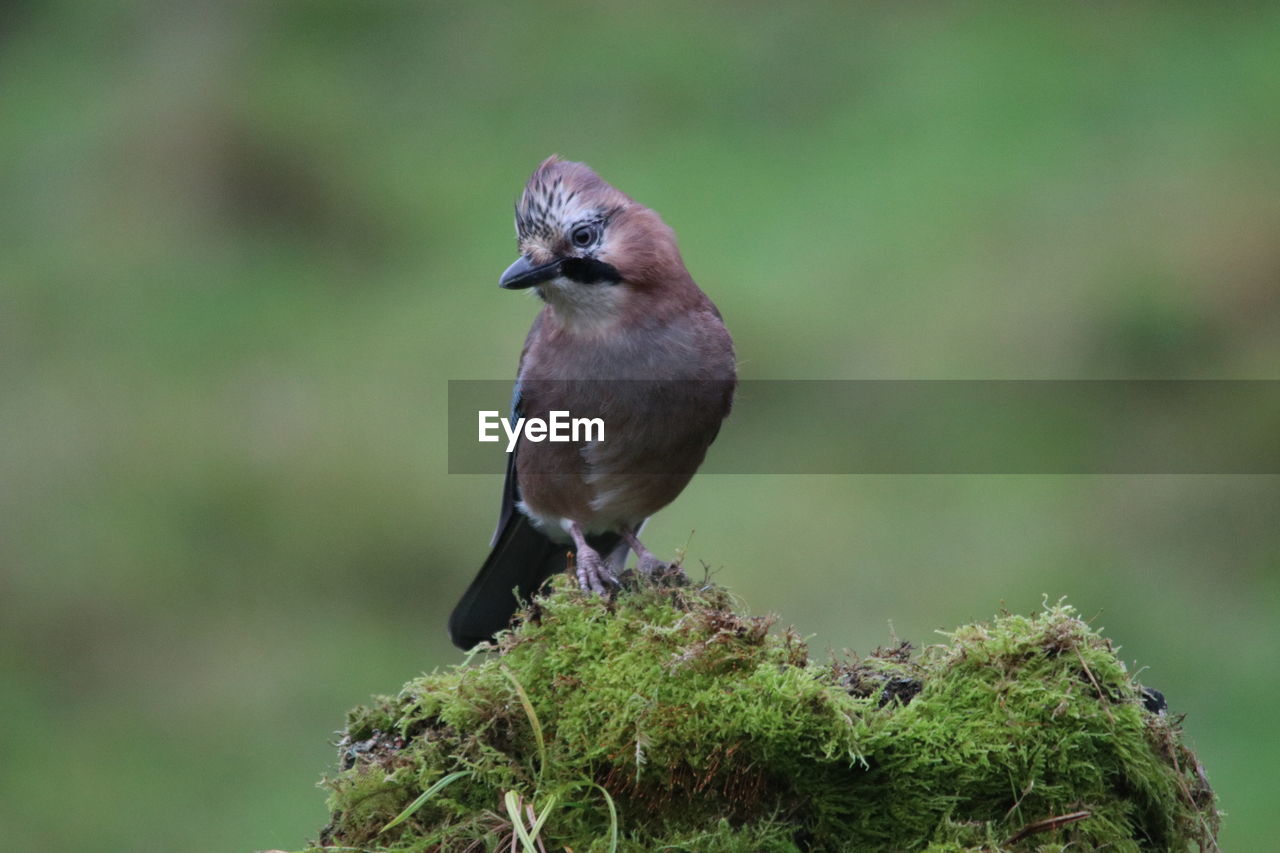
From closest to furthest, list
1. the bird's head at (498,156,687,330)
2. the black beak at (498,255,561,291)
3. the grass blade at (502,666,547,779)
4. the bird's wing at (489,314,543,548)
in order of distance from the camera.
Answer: the grass blade at (502,666,547,779), the black beak at (498,255,561,291), the bird's head at (498,156,687,330), the bird's wing at (489,314,543,548)

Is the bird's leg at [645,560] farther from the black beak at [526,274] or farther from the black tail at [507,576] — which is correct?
the black beak at [526,274]

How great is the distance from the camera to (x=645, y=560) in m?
4.86

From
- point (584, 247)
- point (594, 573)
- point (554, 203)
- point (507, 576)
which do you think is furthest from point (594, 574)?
point (554, 203)

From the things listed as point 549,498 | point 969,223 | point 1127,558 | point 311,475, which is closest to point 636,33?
point 969,223

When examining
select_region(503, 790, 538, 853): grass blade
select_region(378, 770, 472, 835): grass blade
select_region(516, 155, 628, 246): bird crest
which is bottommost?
select_region(503, 790, 538, 853): grass blade

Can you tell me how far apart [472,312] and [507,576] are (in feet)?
16.0

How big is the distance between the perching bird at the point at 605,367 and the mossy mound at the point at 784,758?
55.8 inches

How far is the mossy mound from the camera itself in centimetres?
292

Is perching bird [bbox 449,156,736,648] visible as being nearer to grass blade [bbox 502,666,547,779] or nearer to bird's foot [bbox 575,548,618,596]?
bird's foot [bbox 575,548,618,596]

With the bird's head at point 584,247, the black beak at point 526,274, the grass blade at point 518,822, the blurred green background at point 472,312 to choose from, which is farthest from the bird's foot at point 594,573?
the blurred green background at point 472,312

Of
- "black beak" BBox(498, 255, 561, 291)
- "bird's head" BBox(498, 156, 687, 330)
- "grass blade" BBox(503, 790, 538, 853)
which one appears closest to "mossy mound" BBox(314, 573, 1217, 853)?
"grass blade" BBox(503, 790, 538, 853)

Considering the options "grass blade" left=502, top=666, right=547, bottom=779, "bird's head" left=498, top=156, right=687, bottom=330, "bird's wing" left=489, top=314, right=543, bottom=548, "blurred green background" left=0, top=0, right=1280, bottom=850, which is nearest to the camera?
"grass blade" left=502, top=666, right=547, bottom=779

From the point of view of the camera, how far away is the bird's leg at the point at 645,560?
4.18m

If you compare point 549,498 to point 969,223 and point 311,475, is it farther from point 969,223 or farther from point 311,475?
point 969,223
